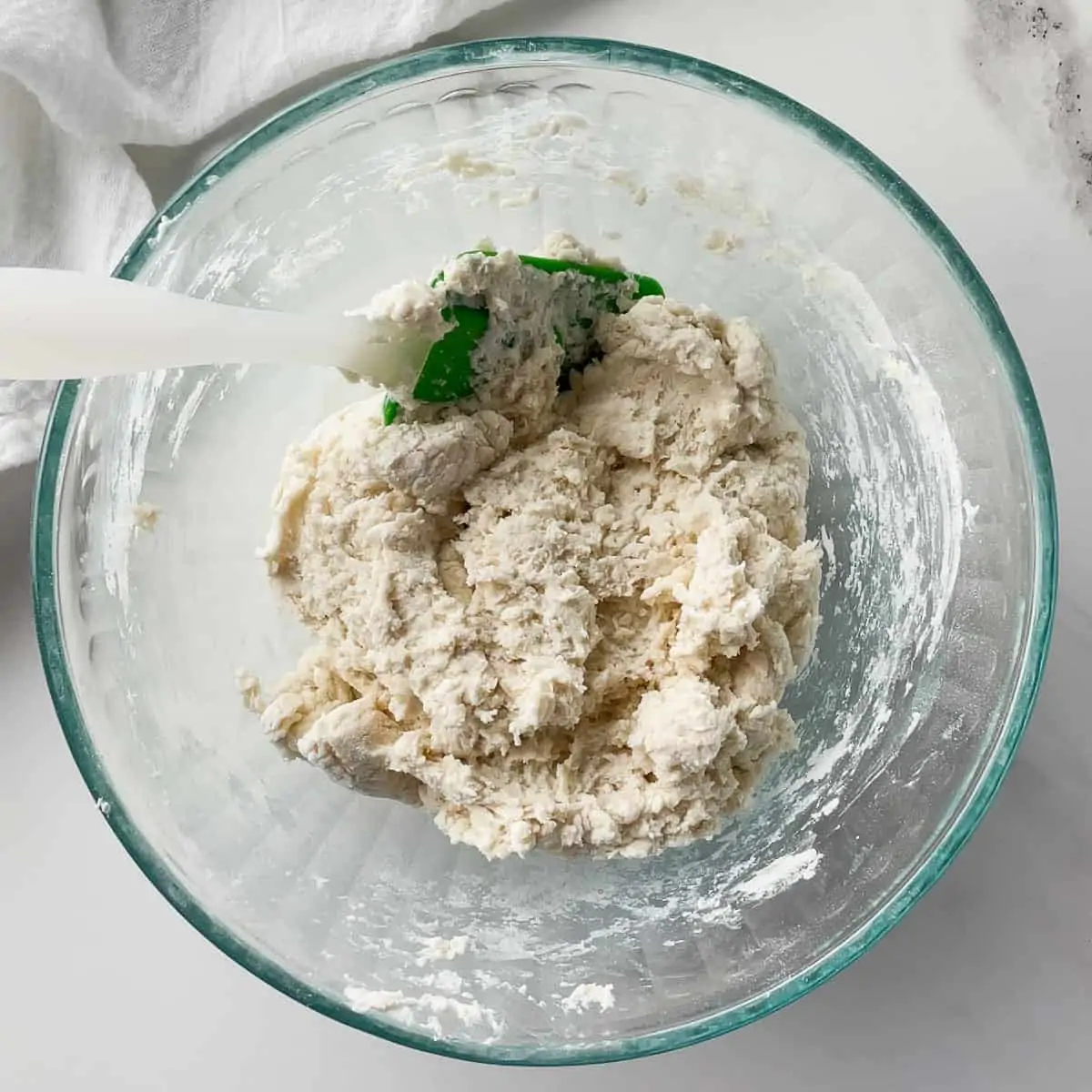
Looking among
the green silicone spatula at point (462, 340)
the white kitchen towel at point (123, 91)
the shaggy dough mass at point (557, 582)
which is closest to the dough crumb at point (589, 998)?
the shaggy dough mass at point (557, 582)

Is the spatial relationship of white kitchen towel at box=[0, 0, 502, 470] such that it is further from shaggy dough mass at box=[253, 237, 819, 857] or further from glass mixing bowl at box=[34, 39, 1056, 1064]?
shaggy dough mass at box=[253, 237, 819, 857]

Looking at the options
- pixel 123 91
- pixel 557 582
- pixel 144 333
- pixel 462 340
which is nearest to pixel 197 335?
pixel 144 333

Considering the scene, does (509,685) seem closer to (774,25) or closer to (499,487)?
(499,487)

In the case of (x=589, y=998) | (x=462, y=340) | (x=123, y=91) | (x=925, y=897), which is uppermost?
(x=123, y=91)

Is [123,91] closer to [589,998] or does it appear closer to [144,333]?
[144,333]

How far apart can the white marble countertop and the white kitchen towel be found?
67mm

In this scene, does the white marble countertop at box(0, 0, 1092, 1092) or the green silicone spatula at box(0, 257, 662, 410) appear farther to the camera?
the white marble countertop at box(0, 0, 1092, 1092)

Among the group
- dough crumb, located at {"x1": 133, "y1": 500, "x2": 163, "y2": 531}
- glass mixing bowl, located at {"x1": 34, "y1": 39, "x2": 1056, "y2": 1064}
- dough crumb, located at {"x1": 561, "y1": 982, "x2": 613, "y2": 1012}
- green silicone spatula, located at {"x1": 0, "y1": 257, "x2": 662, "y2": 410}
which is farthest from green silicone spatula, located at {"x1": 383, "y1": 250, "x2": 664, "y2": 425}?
dough crumb, located at {"x1": 561, "y1": 982, "x2": 613, "y2": 1012}

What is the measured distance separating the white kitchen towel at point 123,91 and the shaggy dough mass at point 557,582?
43cm

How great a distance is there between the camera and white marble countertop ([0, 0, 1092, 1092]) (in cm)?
142

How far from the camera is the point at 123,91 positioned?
141 cm

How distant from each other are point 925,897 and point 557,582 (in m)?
0.69

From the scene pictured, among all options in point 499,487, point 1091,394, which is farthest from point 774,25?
point 499,487

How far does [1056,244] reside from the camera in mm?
1428
